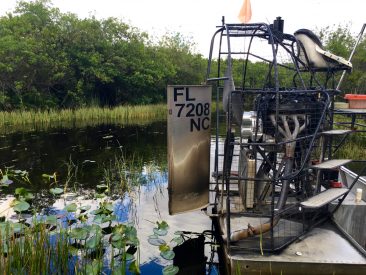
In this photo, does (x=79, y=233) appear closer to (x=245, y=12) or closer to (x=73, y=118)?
(x=245, y=12)

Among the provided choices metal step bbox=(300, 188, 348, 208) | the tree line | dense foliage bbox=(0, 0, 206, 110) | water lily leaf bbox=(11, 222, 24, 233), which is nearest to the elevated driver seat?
metal step bbox=(300, 188, 348, 208)

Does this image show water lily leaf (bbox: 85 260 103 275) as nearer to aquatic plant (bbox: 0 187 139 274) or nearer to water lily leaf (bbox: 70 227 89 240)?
aquatic plant (bbox: 0 187 139 274)

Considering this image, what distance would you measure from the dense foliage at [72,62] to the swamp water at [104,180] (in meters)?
7.84

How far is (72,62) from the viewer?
2595cm

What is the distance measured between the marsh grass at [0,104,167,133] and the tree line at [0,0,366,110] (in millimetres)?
2174

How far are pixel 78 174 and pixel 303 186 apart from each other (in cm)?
657

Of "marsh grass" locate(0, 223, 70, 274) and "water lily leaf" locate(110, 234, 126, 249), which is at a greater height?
"marsh grass" locate(0, 223, 70, 274)

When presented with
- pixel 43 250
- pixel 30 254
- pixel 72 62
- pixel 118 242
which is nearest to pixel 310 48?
pixel 118 242

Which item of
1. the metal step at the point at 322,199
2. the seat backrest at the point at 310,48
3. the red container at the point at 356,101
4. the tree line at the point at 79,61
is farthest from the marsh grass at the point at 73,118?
the metal step at the point at 322,199

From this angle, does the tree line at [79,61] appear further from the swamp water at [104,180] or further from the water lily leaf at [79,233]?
the water lily leaf at [79,233]

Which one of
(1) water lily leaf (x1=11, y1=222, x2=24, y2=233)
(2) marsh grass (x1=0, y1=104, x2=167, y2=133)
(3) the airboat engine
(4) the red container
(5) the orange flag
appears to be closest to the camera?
(1) water lily leaf (x1=11, y1=222, x2=24, y2=233)

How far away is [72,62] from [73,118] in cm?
645

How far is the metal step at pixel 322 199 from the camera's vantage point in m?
3.71

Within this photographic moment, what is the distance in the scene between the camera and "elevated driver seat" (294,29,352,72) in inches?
185
